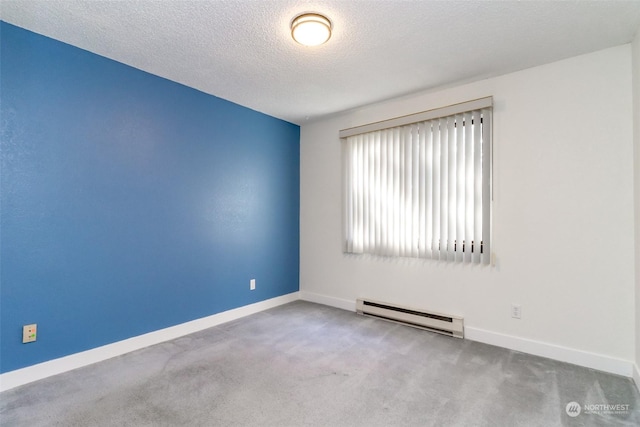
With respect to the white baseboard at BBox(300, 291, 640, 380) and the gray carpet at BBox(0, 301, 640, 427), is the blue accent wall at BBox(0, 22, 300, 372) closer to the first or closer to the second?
the gray carpet at BBox(0, 301, 640, 427)

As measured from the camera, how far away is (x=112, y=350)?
99.8 inches

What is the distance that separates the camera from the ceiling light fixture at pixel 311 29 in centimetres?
196

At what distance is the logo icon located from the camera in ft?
5.87

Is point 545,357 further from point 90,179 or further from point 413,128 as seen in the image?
point 90,179

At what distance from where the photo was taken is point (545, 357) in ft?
8.29

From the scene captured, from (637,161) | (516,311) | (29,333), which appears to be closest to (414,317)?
(516,311)

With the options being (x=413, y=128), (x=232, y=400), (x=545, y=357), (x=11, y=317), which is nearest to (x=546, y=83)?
(x=413, y=128)

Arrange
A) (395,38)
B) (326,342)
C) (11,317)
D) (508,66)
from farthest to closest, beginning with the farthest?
1. (326,342)
2. (508,66)
3. (395,38)
4. (11,317)

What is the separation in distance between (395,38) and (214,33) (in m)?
1.32

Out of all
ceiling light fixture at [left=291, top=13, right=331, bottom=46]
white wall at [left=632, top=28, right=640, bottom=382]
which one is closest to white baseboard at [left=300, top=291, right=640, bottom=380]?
white wall at [left=632, top=28, right=640, bottom=382]

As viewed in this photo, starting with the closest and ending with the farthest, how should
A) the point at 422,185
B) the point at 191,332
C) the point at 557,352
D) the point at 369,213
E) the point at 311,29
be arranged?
the point at 311,29 → the point at 557,352 → the point at 191,332 → the point at 422,185 → the point at 369,213

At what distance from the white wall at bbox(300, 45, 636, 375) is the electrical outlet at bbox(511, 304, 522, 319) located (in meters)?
0.04

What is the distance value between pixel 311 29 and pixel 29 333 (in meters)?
2.90

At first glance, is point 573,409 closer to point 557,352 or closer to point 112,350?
A: point 557,352
